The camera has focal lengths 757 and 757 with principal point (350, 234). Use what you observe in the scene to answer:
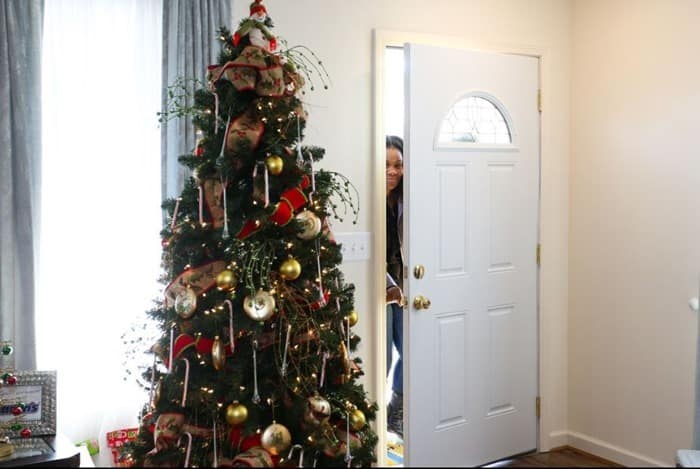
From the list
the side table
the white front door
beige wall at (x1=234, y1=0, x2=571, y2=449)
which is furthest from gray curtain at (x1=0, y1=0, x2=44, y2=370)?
the white front door

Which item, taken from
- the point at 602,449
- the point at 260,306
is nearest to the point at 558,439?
the point at 602,449

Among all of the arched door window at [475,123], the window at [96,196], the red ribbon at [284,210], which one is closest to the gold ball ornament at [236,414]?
the red ribbon at [284,210]

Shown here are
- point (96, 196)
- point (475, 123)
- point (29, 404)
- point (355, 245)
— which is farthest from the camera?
point (475, 123)

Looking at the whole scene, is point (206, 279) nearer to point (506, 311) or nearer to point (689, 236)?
point (506, 311)

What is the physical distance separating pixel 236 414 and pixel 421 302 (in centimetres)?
145

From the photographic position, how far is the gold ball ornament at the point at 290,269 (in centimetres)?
241

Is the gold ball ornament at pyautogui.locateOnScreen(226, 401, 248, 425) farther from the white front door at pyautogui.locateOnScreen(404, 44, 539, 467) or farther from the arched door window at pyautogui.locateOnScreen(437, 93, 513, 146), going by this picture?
the arched door window at pyautogui.locateOnScreen(437, 93, 513, 146)

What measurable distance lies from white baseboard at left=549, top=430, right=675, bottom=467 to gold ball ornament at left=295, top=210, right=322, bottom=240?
2.34 meters

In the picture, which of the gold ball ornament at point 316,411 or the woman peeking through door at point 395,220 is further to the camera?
the woman peeking through door at point 395,220

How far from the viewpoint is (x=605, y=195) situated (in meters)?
3.99

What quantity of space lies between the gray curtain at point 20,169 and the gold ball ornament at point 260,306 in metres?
0.95

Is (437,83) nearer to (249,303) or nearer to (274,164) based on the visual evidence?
(274,164)

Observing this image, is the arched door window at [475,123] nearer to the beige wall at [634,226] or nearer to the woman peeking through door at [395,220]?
the woman peeking through door at [395,220]

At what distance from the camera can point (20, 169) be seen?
273 centimetres
